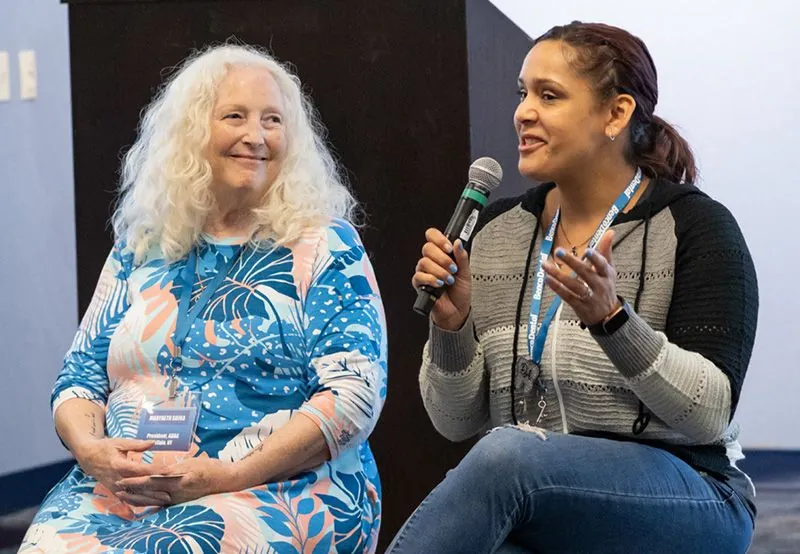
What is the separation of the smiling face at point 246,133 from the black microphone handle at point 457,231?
0.74 metres

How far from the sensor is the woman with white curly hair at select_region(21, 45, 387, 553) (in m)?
2.07

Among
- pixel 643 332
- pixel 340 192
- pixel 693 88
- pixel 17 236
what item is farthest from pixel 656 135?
pixel 17 236

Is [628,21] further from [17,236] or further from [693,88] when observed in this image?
[17,236]

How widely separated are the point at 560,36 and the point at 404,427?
1.20 meters

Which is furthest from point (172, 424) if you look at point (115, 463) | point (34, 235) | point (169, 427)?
point (34, 235)

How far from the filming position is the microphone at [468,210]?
5.68ft

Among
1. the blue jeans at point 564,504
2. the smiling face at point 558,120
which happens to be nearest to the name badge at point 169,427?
the blue jeans at point 564,504

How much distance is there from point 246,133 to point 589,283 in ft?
3.43

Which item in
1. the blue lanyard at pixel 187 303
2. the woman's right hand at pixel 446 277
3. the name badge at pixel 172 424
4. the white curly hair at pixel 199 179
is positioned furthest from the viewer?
the white curly hair at pixel 199 179

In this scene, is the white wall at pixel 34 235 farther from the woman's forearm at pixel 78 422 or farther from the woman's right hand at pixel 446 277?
the woman's right hand at pixel 446 277

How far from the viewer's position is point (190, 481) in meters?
2.04

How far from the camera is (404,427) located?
2.88 m

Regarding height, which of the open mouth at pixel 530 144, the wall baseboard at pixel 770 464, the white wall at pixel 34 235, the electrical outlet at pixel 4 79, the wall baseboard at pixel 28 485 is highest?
the electrical outlet at pixel 4 79

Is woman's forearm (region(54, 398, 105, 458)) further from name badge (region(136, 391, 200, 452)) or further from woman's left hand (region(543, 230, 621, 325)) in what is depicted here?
woman's left hand (region(543, 230, 621, 325))
